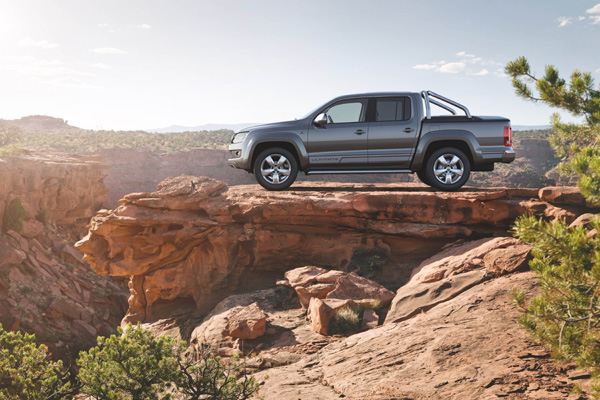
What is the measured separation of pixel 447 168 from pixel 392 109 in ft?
6.33

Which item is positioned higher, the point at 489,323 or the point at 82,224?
the point at 489,323

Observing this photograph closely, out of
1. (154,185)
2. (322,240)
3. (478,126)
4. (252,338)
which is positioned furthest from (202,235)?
(154,185)

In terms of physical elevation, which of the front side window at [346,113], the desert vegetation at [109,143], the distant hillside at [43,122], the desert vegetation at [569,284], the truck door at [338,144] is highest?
the distant hillside at [43,122]

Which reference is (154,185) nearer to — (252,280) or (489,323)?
(252,280)

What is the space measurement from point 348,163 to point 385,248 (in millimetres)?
3596

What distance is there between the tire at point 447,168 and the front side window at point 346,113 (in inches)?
78.5

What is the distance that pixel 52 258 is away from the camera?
2811 cm

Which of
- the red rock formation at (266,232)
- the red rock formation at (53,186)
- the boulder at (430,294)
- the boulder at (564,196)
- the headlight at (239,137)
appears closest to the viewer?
the boulder at (430,294)

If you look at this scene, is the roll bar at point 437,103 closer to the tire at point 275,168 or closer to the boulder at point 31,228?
the tire at point 275,168

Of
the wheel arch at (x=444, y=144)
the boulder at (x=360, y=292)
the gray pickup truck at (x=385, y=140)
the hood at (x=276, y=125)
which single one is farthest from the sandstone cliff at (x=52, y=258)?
the wheel arch at (x=444, y=144)

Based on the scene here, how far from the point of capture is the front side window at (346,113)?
32.7 feet

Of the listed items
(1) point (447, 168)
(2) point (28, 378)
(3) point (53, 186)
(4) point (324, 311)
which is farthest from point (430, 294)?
(3) point (53, 186)

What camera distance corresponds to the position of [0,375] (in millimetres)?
8250

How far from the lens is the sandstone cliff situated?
21.9m
